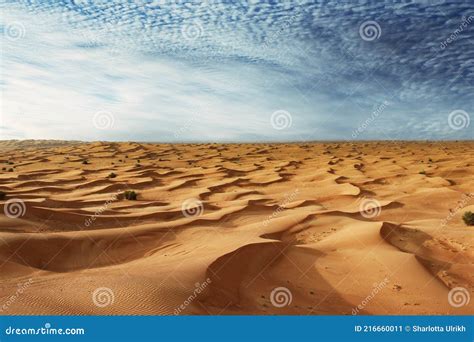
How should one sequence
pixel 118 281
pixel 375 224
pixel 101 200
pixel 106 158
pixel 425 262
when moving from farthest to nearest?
pixel 106 158 → pixel 101 200 → pixel 375 224 → pixel 425 262 → pixel 118 281

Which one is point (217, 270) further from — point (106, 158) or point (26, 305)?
point (106, 158)

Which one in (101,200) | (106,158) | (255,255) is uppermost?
(255,255)

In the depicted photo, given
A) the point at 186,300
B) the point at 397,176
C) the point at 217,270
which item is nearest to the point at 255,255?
the point at 217,270

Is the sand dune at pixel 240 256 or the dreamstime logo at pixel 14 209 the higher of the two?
the sand dune at pixel 240 256

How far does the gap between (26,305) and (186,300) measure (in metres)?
1.80

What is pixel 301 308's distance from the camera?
5.58 meters

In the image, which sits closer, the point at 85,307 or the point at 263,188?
the point at 85,307
